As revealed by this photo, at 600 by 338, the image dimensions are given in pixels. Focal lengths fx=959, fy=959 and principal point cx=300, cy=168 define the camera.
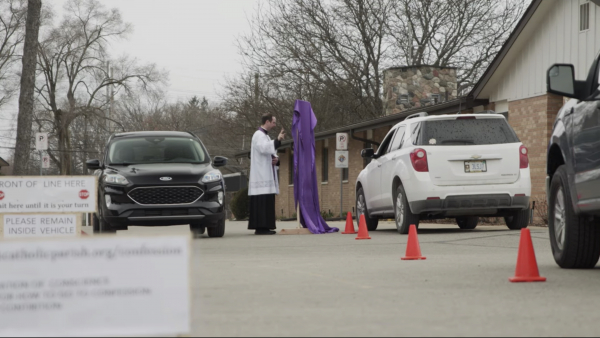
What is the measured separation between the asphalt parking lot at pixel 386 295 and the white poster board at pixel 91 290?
5.7 inches

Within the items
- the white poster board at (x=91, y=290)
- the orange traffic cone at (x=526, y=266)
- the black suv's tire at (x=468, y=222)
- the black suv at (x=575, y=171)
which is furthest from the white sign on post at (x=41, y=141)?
the white poster board at (x=91, y=290)

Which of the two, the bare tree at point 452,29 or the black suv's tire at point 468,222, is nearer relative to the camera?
the black suv's tire at point 468,222

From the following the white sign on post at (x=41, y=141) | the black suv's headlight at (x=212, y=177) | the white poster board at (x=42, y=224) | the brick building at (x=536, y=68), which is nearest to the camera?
the white poster board at (x=42, y=224)

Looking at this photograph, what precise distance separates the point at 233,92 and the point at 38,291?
39.9m

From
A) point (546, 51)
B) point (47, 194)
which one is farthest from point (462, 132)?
point (546, 51)

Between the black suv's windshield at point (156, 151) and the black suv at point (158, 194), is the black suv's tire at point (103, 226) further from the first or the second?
the black suv's windshield at point (156, 151)

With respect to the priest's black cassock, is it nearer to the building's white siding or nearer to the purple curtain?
the purple curtain

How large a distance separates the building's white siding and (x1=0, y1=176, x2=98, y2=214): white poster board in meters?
12.5

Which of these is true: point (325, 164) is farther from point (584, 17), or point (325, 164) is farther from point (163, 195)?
point (163, 195)

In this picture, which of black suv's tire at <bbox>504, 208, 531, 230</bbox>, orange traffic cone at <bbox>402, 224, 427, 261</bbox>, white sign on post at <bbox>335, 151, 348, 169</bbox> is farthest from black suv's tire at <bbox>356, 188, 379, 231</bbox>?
white sign on post at <bbox>335, 151, 348, 169</bbox>

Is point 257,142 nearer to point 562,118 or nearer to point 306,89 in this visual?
point 562,118

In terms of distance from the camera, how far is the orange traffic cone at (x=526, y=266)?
7805mm

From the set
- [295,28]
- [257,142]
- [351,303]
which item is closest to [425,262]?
[351,303]

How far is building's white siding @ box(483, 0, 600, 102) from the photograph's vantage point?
67.1 feet
